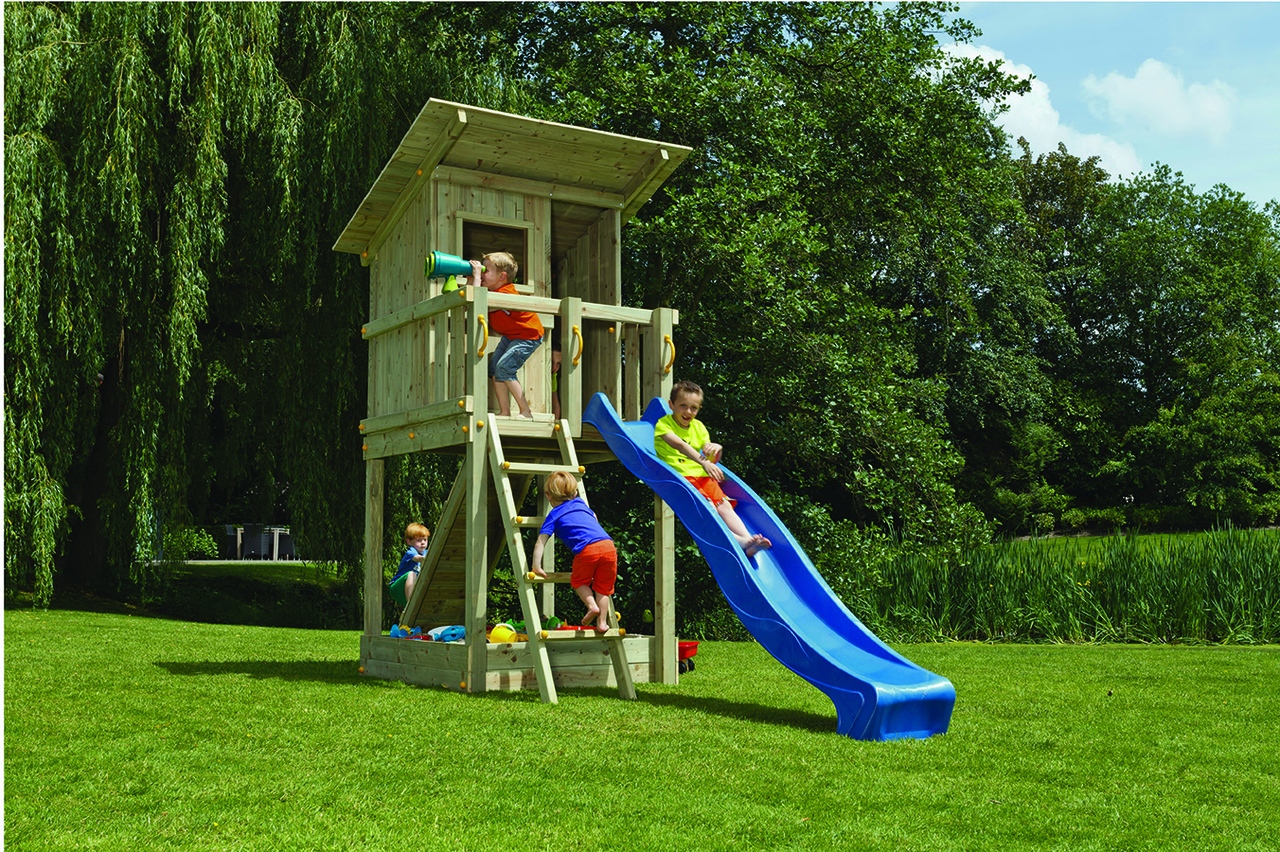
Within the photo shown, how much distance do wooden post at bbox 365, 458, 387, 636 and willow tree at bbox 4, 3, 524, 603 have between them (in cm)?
449

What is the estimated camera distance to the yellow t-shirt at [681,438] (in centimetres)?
764

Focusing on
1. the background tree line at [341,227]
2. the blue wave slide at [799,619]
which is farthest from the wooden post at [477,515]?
the background tree line at [341,227]

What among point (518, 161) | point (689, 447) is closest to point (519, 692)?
point (689, 447)

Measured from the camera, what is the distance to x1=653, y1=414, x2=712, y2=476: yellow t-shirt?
7637 mm

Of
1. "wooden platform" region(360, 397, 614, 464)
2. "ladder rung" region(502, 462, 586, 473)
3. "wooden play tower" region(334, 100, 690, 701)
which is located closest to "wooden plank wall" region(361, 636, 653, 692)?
"wooden play tower" region(334, 100, 690, 701)

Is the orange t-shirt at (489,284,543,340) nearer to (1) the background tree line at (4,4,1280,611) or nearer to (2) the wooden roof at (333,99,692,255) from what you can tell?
(2) the wooden roof at (333,99,692,255)

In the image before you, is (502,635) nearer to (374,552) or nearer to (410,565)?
(374,552)

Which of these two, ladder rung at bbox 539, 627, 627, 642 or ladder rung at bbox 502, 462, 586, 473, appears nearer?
ladder rung at bbox 539, 627, 627, 642

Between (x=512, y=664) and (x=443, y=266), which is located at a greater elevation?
(x=443, y=266)

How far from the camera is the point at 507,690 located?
732cm

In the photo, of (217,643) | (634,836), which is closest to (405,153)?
(217,643)

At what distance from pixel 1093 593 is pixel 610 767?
983cm

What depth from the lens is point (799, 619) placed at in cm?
650

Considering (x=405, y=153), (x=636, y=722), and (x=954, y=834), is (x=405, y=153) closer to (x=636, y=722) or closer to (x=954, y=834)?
(x=636, y=722)
